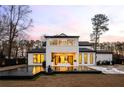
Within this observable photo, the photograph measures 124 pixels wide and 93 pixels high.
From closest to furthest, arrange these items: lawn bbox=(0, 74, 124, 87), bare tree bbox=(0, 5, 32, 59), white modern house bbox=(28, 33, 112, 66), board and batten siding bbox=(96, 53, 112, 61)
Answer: lawn bbox=(0, 74, 124, 87) < white modern house bbox=(28, 33, 112, 66) < bare tree bbox=(0, 5, 32, 59) < board and batten siding bbox=(96, 53, 112, 61)

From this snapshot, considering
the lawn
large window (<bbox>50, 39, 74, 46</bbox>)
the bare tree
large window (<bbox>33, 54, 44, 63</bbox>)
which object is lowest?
Answer: the lawn

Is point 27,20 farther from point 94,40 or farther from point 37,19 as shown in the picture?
point 94,40

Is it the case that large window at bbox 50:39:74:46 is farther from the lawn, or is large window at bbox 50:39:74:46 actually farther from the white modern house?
the lawn

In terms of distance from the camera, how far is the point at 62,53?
36.3m

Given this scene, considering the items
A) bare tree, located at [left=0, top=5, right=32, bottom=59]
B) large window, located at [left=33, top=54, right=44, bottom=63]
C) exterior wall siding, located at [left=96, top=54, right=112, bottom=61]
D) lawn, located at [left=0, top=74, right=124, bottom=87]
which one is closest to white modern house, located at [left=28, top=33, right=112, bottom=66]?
large window, located at [left=33, top=54, right=44, bottom=63]

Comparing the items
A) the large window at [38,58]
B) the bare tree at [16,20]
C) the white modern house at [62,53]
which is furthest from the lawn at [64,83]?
the large window at [38,58]

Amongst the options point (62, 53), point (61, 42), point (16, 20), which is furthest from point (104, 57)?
point (16, 20)

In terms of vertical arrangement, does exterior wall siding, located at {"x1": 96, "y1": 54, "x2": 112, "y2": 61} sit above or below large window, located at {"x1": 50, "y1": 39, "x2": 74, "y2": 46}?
below

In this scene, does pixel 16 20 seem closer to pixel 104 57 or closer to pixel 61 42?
pixel 61 42

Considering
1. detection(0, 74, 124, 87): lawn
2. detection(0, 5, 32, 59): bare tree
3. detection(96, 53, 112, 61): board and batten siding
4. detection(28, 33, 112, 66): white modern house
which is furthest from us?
detection(96, 53, 112, 61): board and batten siding

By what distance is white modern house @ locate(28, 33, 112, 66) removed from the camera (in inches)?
1384

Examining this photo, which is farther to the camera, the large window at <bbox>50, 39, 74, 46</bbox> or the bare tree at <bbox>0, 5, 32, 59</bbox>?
the bare tree at <bbox>0, 5, 32, 59</bbox>

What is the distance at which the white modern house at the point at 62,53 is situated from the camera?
115ft

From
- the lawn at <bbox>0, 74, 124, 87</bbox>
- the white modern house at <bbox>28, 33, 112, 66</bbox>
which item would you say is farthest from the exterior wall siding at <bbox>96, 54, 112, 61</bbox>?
the lawn at <bbox>0, 74, 124, 87</bbox>
